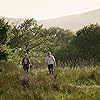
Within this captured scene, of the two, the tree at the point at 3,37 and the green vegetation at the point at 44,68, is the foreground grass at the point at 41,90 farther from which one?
the tree at the point at 3,37

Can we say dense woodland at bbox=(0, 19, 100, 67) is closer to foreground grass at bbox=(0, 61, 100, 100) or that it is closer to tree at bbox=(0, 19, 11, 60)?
tree at bbox=(0, 19, 11, 60)

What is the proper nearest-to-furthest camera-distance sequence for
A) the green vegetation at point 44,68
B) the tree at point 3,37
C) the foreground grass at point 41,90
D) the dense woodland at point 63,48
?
1. the foreground grass at point 41,90
2. the green vegetation at point 44,68
3. the tree at point 3,37
4. the dense woodland at point 63,48

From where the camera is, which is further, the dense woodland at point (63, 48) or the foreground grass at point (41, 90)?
the dense woodland at point (63, 48)

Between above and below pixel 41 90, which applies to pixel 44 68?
Answer: below

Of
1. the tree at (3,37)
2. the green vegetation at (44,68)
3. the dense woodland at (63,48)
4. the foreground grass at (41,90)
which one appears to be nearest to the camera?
the foreground grass at (41,90)

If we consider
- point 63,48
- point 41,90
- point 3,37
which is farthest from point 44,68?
point 63,48

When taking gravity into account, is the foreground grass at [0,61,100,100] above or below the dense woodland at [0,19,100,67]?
above

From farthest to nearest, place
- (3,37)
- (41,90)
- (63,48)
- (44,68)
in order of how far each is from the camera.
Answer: (63,48) → (3,37) → (44,68) → (41,90)

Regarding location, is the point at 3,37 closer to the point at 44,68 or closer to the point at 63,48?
the point at 44,68

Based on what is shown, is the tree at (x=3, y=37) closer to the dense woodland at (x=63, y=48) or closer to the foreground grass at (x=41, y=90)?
the dense woodland at (x=63, y=48)

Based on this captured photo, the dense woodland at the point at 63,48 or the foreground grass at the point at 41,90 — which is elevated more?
the foreground grass at the point at 41,90

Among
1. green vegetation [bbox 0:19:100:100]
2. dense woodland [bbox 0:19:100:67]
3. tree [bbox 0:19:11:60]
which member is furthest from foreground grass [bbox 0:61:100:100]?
dense woodland [bbox 0:19:100:67]

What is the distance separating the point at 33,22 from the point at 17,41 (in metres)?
6.65

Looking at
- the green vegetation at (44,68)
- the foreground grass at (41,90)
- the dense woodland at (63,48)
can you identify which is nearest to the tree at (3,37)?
the green vegetation at (44,68)
